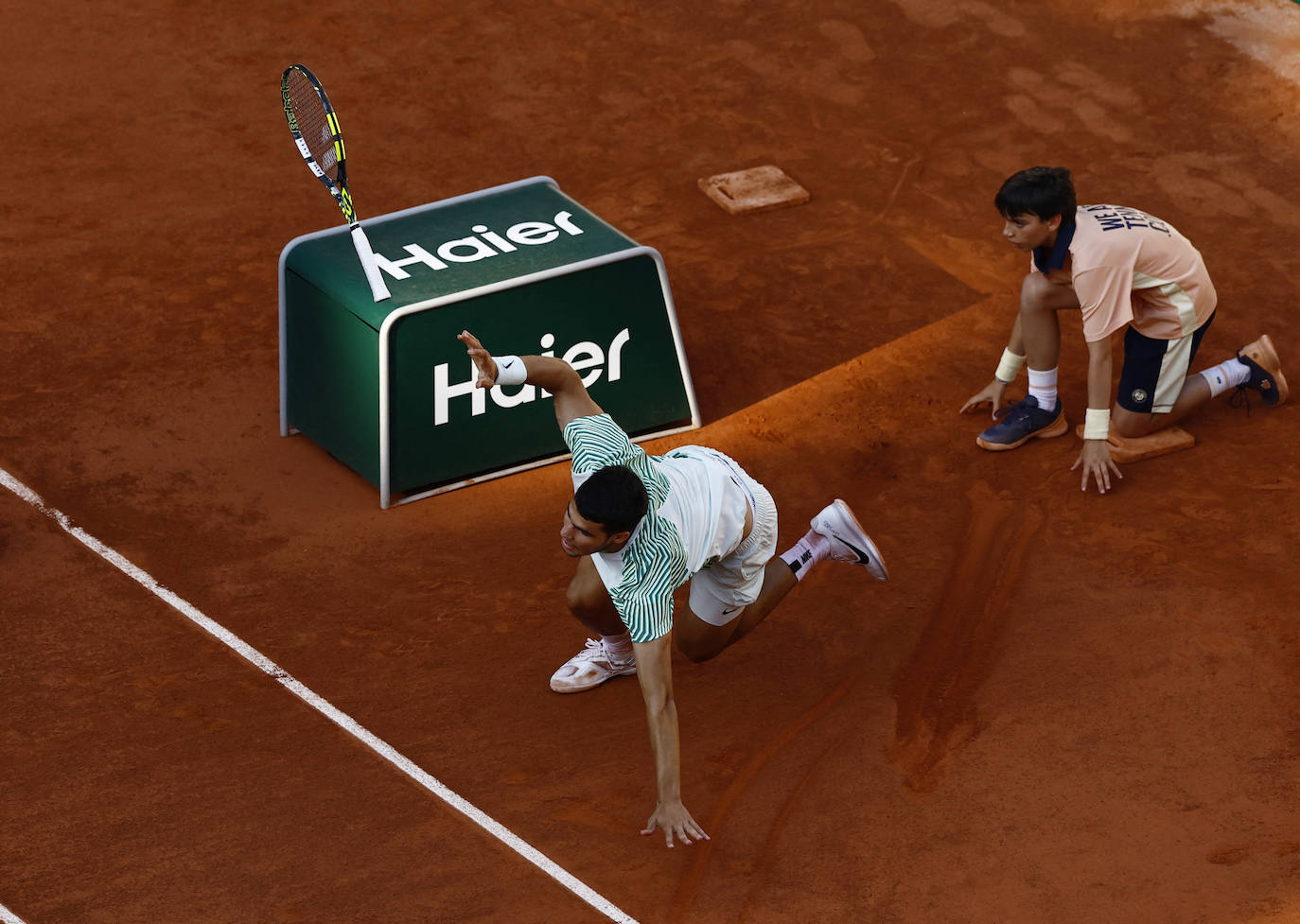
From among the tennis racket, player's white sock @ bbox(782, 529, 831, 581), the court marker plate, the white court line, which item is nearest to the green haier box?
the tennis racket

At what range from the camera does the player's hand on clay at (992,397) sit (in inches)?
291

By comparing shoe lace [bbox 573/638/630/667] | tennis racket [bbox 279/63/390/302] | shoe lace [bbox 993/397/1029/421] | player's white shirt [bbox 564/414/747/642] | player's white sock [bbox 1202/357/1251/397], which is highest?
tennis racket [bbox 279/63/390/302]

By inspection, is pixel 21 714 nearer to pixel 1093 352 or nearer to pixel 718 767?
pixel 718 767

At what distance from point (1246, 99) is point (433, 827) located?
7878 millimetres

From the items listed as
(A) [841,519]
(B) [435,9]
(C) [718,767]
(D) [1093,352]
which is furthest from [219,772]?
(B) [435,9]

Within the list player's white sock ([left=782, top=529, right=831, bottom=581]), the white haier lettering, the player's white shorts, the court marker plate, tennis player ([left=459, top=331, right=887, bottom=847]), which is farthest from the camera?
the court marker plate

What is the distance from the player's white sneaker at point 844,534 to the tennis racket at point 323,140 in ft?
6.92

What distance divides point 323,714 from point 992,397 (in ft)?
11.4

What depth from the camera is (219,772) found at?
5.48 metres

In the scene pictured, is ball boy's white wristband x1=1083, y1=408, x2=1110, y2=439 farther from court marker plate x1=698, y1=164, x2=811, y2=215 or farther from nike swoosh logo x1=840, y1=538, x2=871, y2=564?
court marker plate x1=698, y1=164, x2=811, y2=215

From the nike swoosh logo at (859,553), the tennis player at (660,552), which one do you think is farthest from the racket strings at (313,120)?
the nike swoosh logo at (859,553)

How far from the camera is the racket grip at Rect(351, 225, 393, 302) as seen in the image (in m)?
6.68

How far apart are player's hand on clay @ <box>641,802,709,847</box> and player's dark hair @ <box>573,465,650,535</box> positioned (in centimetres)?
89

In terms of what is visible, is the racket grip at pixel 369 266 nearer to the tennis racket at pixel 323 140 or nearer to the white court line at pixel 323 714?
the tennis racket at pixel 323 140
